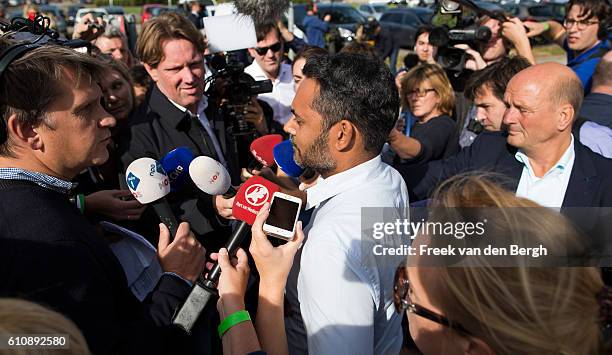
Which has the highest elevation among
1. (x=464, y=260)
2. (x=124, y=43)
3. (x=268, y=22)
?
(x=464, y=260)

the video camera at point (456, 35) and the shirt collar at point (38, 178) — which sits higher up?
the shirt collar at point (38, 178)

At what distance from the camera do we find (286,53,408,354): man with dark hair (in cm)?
141

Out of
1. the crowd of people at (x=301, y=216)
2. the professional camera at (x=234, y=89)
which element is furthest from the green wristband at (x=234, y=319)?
the professional camera at (x=234, y=89)

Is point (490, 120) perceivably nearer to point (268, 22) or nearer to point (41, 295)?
point (268, 22)

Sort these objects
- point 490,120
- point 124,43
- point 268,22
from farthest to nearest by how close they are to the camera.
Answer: point 124,43, point 268,22, point 490,120

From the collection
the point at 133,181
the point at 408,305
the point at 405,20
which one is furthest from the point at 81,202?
the point at 405,20

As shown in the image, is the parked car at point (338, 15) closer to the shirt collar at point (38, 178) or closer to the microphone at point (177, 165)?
the microphone at point (177, 165)

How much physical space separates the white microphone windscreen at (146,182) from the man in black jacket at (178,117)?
19.9 inches

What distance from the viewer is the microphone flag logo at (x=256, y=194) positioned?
1.64m

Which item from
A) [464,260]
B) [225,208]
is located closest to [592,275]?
[464,260]

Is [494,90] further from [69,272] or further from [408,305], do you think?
[69,272]

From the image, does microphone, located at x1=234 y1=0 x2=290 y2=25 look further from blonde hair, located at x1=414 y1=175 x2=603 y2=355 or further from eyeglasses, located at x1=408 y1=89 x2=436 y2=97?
blonde hair, located at x1=414 y1=175 x2=603 y2=355

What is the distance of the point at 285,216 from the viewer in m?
1.53

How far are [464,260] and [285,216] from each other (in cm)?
58
